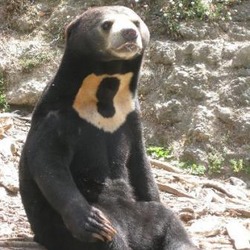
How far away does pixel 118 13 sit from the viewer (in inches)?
171

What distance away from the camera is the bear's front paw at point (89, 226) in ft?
12.8

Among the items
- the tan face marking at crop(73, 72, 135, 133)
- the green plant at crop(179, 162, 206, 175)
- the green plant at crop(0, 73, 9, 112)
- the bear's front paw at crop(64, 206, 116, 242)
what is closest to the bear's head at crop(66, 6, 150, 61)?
the tan face marking at crop(73, 72, 135, 133)

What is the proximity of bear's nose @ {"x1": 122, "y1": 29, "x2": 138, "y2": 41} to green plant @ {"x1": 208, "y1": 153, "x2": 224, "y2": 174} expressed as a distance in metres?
3.85

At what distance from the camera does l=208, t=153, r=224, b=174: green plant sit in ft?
25.5

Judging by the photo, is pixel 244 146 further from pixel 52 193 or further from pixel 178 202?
pixel 52 193

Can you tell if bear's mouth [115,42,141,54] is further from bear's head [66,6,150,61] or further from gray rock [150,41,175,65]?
gray rock [150,41,175,65]

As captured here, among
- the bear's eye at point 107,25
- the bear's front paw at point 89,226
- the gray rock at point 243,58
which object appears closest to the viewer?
the bear's front paw at point 89,226

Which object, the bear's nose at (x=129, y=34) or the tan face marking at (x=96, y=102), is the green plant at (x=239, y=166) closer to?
the tan face marking at (x=96, y=102)

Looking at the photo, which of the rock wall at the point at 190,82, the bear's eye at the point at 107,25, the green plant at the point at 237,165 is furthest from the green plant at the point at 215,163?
the bear's eye at the point at 107,25

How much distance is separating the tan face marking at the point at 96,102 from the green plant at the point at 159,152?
336cm

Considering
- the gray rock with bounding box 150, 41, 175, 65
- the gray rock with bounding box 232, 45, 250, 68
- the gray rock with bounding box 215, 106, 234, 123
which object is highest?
the gray rock with bounding box 232, 45, 250, 68

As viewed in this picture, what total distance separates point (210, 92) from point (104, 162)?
4001mm

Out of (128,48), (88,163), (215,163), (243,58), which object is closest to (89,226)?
(88,163)

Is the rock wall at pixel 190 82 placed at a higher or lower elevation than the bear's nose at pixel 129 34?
lower
